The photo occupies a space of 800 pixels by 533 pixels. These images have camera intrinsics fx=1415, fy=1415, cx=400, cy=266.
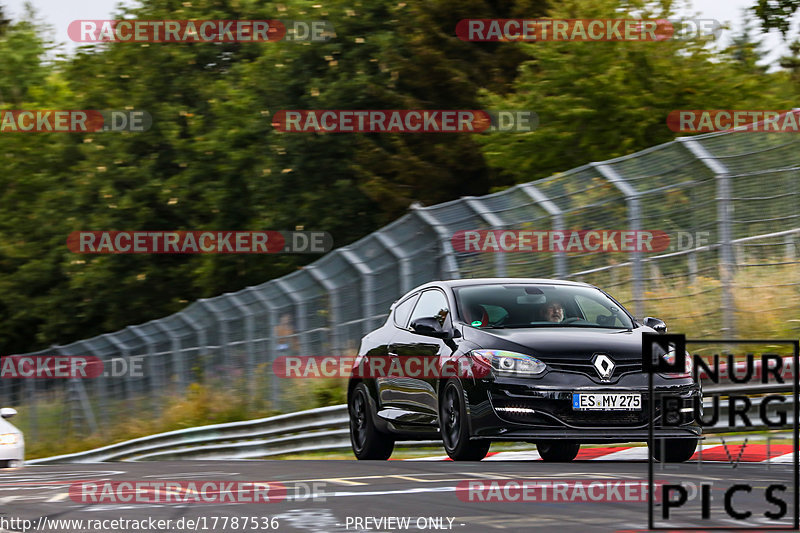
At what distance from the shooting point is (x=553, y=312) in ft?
37.6

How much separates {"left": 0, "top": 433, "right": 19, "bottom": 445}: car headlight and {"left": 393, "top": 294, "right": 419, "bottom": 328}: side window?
5.63 meters

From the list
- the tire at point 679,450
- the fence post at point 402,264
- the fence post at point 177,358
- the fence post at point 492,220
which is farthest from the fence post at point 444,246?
the fence post at point 177,358

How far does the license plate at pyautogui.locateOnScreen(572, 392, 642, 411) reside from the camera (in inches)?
404

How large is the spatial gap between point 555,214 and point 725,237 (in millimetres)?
2124

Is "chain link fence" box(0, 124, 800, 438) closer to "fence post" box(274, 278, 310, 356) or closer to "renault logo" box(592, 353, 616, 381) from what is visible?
"fence post" box(274, 278, 310, 356)

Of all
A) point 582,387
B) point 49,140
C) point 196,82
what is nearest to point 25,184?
point 49,140

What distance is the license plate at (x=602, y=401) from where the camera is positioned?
10258 mm

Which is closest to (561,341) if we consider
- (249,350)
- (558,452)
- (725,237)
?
(558,452)

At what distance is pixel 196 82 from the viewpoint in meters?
46.3

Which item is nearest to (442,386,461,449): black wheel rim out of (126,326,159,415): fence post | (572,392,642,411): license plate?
(572,392,642,411): license plate

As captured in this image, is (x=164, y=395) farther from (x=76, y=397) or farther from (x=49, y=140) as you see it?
(x=49, y=140)

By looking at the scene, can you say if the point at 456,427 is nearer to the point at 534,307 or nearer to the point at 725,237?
the point at 534,307

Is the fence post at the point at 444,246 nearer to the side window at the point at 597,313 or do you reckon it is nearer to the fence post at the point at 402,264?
the fence post at the point at 402,264

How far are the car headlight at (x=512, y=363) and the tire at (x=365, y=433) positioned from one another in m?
2.49
